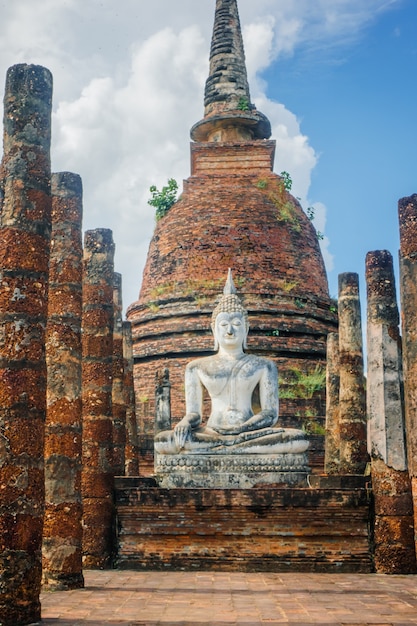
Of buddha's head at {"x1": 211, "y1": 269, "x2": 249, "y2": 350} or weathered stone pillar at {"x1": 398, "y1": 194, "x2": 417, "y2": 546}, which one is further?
buddha's head at {"x1": 211, "y1": 269, "x2": 249, "y2": 350}

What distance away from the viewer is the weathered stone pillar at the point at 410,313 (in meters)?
7.15

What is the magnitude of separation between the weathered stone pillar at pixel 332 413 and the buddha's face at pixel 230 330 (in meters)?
2.13

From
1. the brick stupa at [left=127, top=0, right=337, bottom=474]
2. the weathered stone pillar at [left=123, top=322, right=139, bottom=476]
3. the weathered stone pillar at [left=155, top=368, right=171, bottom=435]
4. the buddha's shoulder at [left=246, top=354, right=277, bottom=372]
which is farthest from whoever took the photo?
the brick stupa at [left=127, top=0, right=337, bottom=474]

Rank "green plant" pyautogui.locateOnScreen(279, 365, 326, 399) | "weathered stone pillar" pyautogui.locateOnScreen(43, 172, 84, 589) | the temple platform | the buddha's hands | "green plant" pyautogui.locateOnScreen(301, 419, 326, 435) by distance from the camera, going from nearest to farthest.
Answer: "weathered stone pillar" pyautogui.locateOnScreen(43, 172, 84, 589), the temple platform, the buddha's hands, "green plant" pyautogui.locateOnScreen(301, 419, 326, 435), "green plant" pyautogui.locateOnScreen(279, 365, 326, 399)

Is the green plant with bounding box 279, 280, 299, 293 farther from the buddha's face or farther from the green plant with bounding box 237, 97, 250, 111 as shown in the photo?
the buddha's face

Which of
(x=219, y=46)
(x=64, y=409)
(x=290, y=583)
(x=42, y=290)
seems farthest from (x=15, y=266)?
(x=219, y=46)

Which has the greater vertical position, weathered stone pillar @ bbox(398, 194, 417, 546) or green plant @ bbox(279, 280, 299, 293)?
green plant @ bbox(279, 280, 299, 293)

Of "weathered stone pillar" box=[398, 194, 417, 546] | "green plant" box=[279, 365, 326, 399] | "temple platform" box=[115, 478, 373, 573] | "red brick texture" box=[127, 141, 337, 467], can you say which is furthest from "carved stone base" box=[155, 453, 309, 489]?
"green plant" box=[279, 365, 326, 399]

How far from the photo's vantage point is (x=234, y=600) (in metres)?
6.25

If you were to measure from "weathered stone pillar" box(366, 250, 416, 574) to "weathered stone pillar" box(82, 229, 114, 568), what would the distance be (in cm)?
287

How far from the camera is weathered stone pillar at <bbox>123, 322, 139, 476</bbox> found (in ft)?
44.0

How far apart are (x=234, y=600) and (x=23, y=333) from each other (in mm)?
2590

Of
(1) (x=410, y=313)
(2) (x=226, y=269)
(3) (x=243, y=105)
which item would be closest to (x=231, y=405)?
(1) (x=410, y=313)

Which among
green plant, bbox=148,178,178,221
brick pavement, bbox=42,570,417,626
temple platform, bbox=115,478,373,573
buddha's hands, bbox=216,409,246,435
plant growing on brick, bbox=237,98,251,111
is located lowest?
brick pavement, bbox=42,570,417,626
